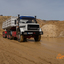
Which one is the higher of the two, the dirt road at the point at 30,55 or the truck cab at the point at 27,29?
the truck cab at the point at 27,29

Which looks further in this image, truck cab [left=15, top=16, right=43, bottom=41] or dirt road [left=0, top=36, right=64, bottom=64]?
truck cab [left=15, top=16, right=43, bottom=41]

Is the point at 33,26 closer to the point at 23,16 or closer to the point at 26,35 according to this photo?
the point at 26,35

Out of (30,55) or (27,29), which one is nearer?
(30,55)

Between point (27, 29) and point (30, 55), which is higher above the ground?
point (27, 29)

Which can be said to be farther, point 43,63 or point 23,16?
point 23,16

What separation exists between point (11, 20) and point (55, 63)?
33.9 feet

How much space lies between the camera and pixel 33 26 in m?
9.31

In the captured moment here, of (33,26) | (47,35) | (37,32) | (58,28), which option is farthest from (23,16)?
(58,28)

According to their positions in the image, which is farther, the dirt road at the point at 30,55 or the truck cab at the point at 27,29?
the truck cab at the point at 27,29

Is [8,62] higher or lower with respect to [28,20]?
lower

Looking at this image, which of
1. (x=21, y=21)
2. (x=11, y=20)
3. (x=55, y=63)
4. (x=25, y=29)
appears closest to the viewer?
(x=55, y=63)

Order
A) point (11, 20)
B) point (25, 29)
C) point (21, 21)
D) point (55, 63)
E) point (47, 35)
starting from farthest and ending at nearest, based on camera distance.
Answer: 1. point (47, 35)
2. point (11, 20)
3. point (21, 21)
4. point (25, 29)
5. point (55, 63)

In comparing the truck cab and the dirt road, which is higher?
the truck cab

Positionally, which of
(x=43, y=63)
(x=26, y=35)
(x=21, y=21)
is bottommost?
(x=43, y=63)
